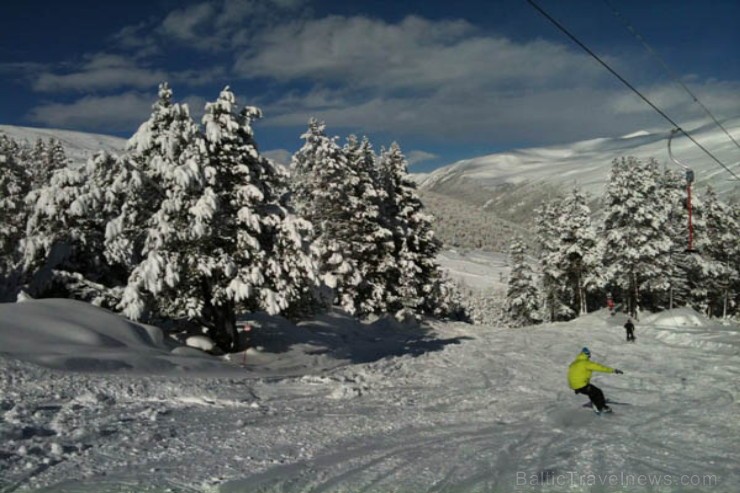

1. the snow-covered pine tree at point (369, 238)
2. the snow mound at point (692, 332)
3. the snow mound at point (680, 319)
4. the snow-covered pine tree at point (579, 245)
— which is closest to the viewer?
the snow mound at point (692, 332)

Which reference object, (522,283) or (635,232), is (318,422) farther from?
(522,283)

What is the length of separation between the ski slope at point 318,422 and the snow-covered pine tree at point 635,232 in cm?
2385

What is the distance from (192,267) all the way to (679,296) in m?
50.1

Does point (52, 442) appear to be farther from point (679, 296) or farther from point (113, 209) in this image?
point (679, 296)

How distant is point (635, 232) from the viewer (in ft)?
141

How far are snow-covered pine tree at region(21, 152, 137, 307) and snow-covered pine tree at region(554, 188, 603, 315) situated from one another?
138 ft

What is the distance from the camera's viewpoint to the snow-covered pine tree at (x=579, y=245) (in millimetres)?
49469

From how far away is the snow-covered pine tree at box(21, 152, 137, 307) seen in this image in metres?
17.2

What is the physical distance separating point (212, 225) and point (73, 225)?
5125 millimetres

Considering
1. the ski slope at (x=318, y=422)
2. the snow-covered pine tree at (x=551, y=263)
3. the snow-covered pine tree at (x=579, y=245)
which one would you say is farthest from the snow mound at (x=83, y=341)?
the snow-covered pine tree at (x=551, y=263)

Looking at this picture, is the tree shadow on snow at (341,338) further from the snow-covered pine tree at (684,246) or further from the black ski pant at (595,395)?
the snow-covered pine tree at (684,246)

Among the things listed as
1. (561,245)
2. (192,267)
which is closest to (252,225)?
(192,267)

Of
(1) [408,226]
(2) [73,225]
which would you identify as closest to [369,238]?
(1) [408,226]

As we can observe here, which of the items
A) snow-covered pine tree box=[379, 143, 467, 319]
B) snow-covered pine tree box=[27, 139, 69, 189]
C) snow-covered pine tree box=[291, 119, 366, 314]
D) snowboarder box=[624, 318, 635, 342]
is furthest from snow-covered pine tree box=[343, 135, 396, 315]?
snow-covered pine tree box=[27, 139, 69, 189]
